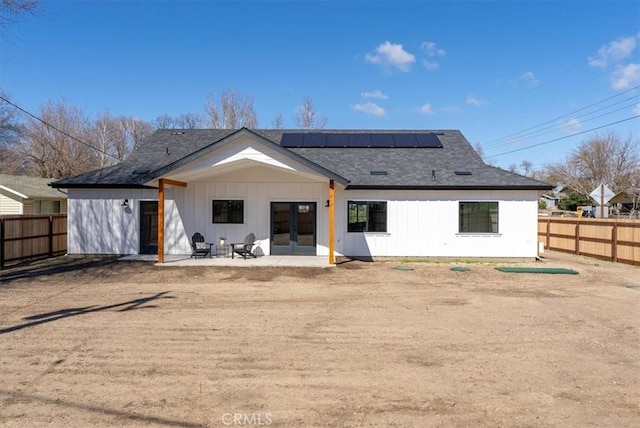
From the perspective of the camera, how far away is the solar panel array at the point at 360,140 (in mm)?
17938

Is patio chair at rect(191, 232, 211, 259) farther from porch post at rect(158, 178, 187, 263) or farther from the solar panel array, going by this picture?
the solar panel array

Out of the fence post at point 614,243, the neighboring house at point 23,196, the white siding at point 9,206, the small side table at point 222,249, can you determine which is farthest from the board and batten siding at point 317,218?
the white siding at point 9,206

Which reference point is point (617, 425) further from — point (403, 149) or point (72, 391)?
point (403, 149)

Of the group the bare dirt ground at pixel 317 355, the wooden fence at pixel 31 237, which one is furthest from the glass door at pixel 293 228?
the wooden fence at pixel 31 237

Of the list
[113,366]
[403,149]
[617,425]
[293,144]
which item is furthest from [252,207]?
[617,425]

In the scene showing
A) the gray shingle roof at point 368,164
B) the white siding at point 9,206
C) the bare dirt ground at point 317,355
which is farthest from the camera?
the white siding at point 9,206

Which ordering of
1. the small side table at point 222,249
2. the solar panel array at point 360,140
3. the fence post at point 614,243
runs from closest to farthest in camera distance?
the fence post at point 614,243
the small side table at point 222,249
the solar panel array at point 360,140

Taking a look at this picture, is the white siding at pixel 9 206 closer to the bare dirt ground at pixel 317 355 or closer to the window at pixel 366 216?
the bare dirt ground at pixel 317 355

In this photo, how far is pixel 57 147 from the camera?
117 feet

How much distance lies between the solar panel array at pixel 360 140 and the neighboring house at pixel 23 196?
15.5m

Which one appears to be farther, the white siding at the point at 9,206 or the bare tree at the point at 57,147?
the bare tree at the point at 57,147

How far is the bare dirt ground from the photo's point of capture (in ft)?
11.8

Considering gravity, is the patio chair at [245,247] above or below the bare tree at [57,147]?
below

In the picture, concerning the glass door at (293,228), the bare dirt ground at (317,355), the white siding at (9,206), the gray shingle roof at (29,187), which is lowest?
the bare dirt ground at (317,355)
